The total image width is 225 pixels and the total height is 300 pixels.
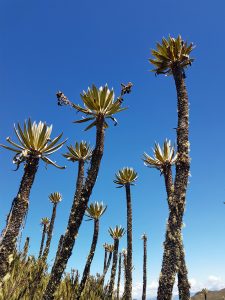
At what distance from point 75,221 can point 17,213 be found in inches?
76.5

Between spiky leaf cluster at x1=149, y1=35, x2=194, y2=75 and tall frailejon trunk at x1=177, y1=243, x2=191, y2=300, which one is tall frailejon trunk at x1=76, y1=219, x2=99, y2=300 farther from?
spiky leaf cluster at x1=149, y1=35, x2=194, y2=75

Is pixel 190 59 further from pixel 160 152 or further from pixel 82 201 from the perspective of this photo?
pixel 82 201

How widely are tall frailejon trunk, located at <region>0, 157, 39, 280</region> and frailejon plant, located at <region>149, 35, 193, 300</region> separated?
4756mm

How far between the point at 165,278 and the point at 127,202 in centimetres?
1337

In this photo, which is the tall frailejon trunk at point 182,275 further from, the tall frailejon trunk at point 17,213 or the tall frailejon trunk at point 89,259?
the tall frailejon trunk at point 17,213

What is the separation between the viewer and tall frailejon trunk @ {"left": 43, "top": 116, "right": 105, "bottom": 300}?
11.0 m

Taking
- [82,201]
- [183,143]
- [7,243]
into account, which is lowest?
[7,243]

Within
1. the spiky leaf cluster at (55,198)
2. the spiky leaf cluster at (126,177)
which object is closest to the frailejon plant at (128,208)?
the spiky leaf cluster at (126,177)

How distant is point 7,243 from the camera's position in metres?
11.2

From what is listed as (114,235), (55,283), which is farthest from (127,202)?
(55,283)

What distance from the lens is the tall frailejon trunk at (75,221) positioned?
11.0 meters

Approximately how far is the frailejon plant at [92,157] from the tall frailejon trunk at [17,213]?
1.52m

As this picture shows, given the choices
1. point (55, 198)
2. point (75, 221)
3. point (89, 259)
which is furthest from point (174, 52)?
point (55, 198)

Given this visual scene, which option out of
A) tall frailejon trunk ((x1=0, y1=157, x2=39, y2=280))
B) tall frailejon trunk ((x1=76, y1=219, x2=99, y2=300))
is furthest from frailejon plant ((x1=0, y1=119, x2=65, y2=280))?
tall frailejon trunk ((x1=76, y1=219, x2=99, y2=300))
